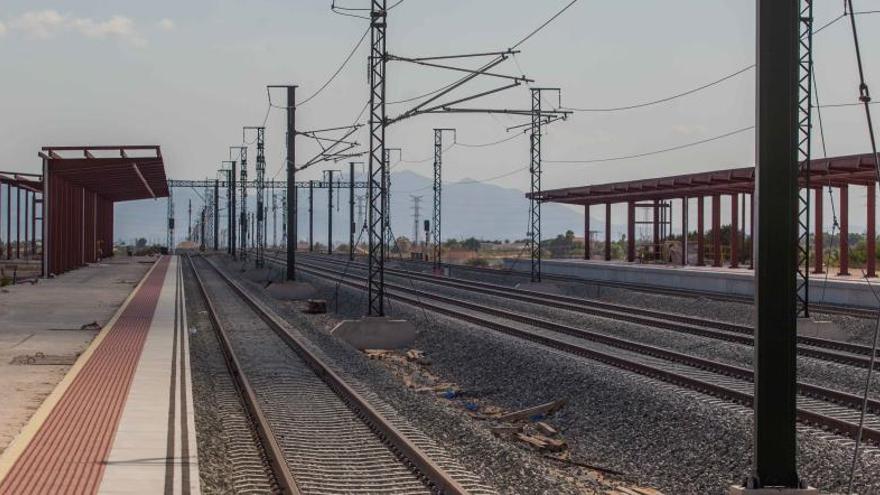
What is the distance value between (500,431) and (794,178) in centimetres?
724

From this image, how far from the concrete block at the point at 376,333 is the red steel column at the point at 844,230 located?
22.3 m

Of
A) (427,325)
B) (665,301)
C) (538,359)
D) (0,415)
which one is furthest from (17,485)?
(665,301)

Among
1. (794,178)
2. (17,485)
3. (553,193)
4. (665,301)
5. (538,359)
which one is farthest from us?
(553,193)

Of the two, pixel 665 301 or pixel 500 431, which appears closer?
pixel 500 431

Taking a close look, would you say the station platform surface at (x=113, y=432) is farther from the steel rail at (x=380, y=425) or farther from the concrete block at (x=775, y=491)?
the concrete block at (x=775, y=491)

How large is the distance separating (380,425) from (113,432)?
10.9 ft

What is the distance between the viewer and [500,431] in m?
14.0

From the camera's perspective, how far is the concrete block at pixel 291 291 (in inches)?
1688

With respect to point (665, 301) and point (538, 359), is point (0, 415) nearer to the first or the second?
point (538, 359)

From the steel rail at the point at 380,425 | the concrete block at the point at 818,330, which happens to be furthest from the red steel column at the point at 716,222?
the steel rail at the point at 380,425

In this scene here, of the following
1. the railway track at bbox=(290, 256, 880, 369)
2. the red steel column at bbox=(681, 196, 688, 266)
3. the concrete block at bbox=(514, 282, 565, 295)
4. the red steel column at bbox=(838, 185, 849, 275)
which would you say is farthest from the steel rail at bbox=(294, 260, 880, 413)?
the red steel column at bbox=(681, 196, 688, 266)

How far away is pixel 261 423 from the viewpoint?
13180 mm

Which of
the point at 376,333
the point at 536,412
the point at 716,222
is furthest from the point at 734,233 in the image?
the point at 536,412

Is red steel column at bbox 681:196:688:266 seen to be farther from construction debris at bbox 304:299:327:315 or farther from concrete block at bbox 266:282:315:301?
construction debris at bbox 304:299:327:315
